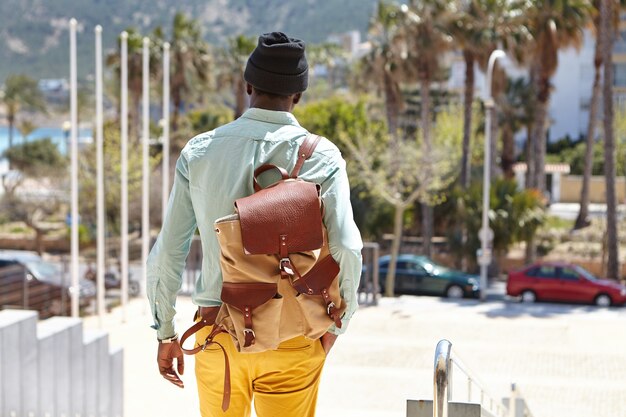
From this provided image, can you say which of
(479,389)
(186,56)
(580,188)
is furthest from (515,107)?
(479,389)

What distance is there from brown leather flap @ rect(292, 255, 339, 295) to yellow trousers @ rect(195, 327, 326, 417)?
0.22 m

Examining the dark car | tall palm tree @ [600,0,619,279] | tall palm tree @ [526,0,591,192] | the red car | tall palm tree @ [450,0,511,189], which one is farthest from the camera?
tall palm tree @ [526,0,591,192]

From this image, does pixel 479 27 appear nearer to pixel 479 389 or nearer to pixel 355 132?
pixel 355 132

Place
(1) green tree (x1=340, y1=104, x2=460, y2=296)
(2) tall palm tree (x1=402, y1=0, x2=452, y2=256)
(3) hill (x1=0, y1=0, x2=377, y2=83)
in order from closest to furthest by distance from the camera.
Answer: (1) green tree (x1=340, y1=104, x2=460, y2=296)
(2) tall palm tree (x1=402, y1=0, x2=452, y2=256)
(3) hill (x1=0, y1=0, x2=377, y2=83)

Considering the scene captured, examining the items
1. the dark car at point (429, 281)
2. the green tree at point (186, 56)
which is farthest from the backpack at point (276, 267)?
the green tree at point (186, 56)

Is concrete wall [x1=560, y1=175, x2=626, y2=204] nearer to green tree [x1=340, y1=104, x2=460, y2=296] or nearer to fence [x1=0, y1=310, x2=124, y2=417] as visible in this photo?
green tree [x1=340, y1=104, x2=460, y2=296]

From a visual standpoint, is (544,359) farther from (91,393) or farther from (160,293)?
(160,293)

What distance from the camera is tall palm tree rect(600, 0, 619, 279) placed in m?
30.0

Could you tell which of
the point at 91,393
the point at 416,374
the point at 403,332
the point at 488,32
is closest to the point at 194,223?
the point at 91,393

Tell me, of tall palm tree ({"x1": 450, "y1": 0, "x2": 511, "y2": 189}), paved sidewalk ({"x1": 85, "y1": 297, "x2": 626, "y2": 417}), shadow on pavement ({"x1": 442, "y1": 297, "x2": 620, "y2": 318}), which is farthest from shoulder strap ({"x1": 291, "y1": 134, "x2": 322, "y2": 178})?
tall palm tree ({"x1": 450, "y1": 0, "x2": 511, "y2": 189})

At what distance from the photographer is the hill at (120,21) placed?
503ft

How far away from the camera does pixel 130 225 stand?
41094mm

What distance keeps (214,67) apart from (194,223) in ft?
142

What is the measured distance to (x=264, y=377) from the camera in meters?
3.00
